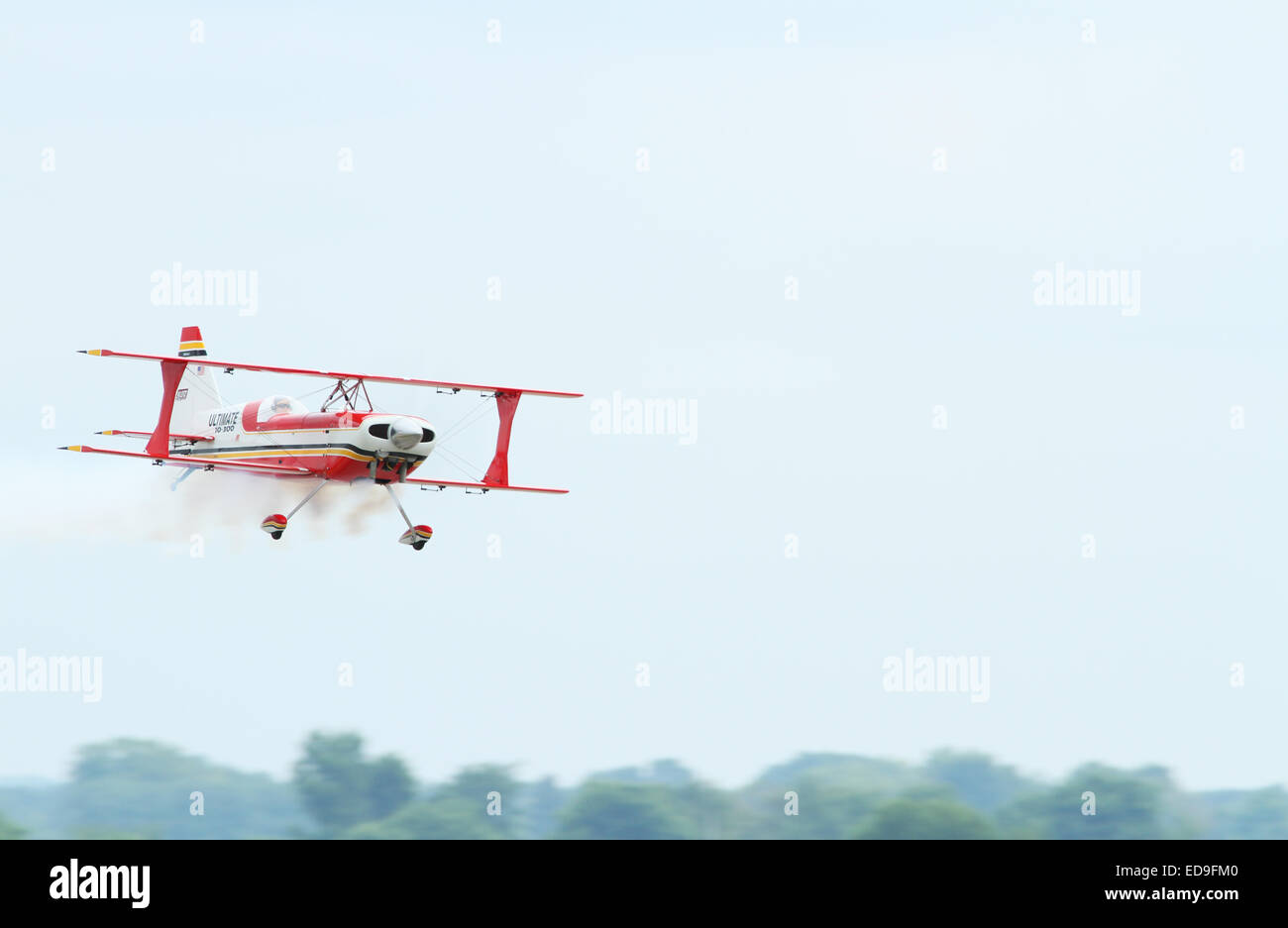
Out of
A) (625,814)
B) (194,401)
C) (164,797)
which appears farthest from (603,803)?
(194,401)

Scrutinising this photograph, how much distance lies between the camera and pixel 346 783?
66.6 meters

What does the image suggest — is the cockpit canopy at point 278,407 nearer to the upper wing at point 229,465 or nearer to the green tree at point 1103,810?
the upper wing at point 229,465

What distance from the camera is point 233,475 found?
41.7 meters

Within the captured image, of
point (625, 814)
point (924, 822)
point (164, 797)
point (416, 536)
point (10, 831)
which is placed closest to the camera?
point (416, 536)

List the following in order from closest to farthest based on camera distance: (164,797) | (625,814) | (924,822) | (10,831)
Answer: (924,822) < (625,814) < (10,831) < (164,797)

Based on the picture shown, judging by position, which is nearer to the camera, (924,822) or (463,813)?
(924,822)

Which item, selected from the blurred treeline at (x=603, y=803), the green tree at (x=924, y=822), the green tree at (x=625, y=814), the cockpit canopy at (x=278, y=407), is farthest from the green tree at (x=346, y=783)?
the cockpit canopy at (x=278, y=407)

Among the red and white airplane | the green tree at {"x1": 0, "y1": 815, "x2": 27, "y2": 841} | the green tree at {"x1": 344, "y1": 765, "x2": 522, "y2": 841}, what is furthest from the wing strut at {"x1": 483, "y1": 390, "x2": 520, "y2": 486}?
the green tree at {"x1": 0, "y1": 815, "x2": 27, "y2": 841}

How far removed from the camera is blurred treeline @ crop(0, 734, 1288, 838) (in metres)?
60.2

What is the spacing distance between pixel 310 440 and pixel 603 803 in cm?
2607

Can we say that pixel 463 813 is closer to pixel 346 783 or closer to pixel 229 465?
pixel 346 783

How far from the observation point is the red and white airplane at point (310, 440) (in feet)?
124

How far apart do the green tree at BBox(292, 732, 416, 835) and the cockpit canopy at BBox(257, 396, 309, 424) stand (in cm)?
2740
